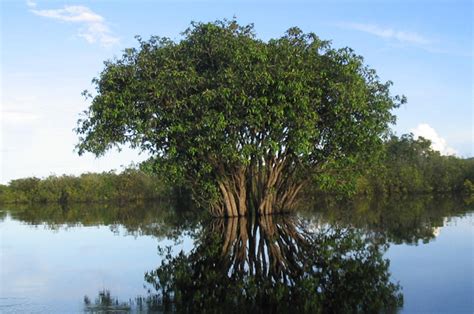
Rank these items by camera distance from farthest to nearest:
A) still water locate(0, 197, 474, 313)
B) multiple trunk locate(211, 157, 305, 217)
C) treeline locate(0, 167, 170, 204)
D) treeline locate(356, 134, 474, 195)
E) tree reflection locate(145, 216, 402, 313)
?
treeline locate(0, 167, 170, 204) < treeline locate(356, 134, 474, 195) < multiple trunk locate(211, 157, 305, 217) < still water locate(0, 197, 474, 313) < tree reflection locate(145, 216, 402, 313)

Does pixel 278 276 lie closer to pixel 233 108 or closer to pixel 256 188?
pixel 233 108

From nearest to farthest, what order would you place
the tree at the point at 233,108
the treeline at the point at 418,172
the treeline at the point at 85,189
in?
the tree at the point at 233,108 → the treeline at the point at 418,172 → the treeline at the point at 85,189

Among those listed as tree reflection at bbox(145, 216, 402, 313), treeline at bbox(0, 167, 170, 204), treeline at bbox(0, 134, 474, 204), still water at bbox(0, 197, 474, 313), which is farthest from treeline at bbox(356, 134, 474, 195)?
tree reflection at bbox(145, 216, 402, 313)

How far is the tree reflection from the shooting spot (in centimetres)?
904

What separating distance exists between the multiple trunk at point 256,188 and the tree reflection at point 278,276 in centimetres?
794

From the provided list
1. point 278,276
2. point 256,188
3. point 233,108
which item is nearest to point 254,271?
point 278,276

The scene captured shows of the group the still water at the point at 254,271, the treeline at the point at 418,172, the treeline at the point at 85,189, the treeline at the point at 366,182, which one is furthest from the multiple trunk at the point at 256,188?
the treeline at the point at 85,189

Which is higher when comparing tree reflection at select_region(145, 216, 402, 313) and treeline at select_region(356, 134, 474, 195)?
treeline at select_region(356, 134, 474, 195)

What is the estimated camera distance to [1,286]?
12320 millimetres

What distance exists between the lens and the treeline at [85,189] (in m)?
74.2

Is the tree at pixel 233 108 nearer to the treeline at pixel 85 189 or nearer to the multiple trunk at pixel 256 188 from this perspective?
the multiple trunk at pixel 256 188

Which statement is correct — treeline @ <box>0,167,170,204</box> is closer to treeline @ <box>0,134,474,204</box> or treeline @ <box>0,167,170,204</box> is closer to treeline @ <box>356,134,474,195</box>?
treeline @ <box>0,134,474,204</box>

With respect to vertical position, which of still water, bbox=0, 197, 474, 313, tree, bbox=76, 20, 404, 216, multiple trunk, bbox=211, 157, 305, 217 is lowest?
still water, bbox=0, 197, 474, 313

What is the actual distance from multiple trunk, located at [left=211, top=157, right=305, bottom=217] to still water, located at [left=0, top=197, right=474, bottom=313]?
5.25 m
